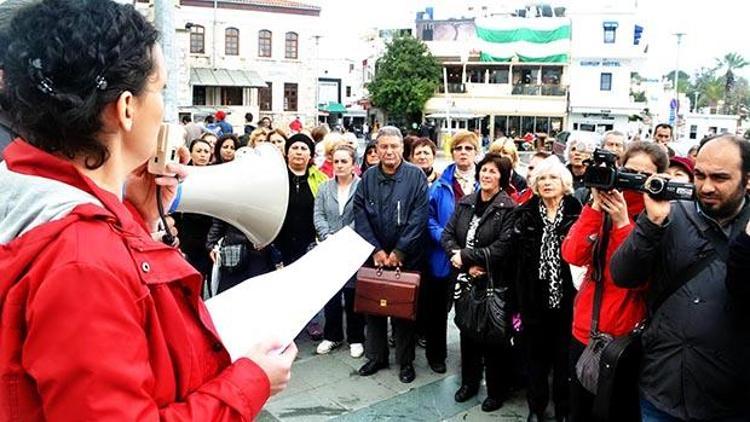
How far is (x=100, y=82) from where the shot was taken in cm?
110

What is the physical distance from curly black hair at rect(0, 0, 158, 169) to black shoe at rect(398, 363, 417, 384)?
3.93 metres

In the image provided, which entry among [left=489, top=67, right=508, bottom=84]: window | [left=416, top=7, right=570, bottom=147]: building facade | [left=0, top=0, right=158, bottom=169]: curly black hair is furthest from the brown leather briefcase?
[left=489, top=67, right=508, bottom=84]: window

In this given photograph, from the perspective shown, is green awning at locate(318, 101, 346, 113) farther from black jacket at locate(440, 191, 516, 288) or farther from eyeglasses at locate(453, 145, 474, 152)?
black jacket at locate(440, 191, 516, 288)

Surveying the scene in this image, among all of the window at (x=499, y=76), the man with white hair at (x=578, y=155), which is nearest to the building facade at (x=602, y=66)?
the window at (x=499, y=76)

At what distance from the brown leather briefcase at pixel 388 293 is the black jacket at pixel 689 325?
2.15 m

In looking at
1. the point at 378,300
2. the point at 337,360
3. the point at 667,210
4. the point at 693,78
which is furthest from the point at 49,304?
the point at 693,78

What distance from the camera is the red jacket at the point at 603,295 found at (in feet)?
9.98

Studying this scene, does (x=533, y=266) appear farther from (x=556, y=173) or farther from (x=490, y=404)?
(x=490, y=404)

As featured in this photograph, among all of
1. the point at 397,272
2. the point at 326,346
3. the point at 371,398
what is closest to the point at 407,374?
the point at 371,398

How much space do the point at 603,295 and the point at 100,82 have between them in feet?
8.87

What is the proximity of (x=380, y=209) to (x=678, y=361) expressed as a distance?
9.42 feet

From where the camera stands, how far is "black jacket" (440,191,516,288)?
4.26 meters

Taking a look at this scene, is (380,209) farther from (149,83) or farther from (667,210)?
(149,83)

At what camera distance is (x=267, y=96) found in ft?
135
